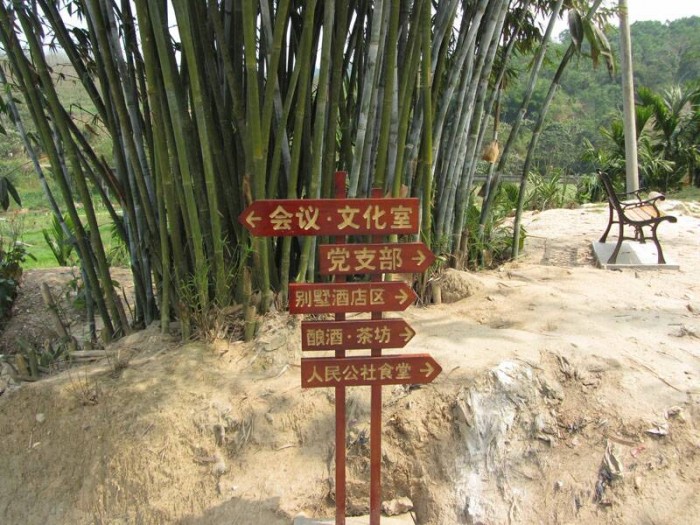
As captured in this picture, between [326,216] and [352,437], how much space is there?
117 cm

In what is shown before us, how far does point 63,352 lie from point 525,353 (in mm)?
2561

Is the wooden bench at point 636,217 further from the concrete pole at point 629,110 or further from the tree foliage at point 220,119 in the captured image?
the tree foliage at point 220,119

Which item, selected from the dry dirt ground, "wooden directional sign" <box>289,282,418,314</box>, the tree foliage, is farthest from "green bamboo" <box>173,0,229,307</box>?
"wooden directional sign" <box>289,282,418,314</box>

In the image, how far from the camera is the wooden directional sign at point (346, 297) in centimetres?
196

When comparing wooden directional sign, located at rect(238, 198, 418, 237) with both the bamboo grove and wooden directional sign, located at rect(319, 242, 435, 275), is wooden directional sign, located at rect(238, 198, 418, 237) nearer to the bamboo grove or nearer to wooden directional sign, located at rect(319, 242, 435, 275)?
wooden directional sign, located at rect(319, 242, 435, 275)

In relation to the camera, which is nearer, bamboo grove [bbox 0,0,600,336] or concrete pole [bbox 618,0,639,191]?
bamboo grove [bbox 0,0,600,336]

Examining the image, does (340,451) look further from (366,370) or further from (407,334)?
(407,334)

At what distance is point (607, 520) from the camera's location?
2447 millimetres

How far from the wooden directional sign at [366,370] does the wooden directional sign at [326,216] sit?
462 mm

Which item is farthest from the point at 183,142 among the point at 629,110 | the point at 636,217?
the point at 629,110

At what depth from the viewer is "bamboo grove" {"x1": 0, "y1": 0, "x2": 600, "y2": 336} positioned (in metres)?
2.65

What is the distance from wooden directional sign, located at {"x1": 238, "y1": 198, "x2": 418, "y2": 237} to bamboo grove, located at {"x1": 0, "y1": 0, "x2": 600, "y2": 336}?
2.76 ft

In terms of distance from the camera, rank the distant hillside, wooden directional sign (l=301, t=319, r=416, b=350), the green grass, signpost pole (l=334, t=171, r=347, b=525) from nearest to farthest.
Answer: wooden directional sign (l=301, t=319, r=416, b=350), signpost pole (l=334, t=171, r=347, b=525), the green grass, the distant hillside

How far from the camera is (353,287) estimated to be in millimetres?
1969
